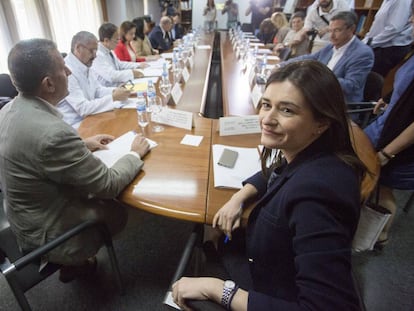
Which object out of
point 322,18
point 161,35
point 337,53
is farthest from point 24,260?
point 161,35

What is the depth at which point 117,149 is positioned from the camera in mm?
1233

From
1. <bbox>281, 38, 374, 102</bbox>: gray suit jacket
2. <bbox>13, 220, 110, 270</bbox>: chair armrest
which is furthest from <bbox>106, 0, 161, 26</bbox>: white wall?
<bbox>13, 220, 110, 270</bbox>: chair armrest

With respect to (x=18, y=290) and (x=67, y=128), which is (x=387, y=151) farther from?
(x=18, y=290)

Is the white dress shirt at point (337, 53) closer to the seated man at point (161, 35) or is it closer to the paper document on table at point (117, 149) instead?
the paper document on table at point (117, 149)

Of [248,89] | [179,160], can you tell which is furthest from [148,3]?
[179,160]

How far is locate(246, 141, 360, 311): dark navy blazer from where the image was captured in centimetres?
52

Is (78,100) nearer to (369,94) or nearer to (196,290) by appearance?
(196,290)

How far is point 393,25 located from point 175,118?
10.1ft

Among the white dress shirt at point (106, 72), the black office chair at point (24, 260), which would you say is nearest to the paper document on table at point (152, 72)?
the white dress shirt at point (106, 72)

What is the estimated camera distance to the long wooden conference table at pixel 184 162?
0.92 metres

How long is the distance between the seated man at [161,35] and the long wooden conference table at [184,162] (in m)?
3.23

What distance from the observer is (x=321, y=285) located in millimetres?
516

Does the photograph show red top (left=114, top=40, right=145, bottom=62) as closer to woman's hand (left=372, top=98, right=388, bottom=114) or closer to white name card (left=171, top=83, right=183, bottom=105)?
white name card (left=171, top=83, right=183, bottom=105)

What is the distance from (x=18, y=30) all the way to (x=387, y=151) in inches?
160
